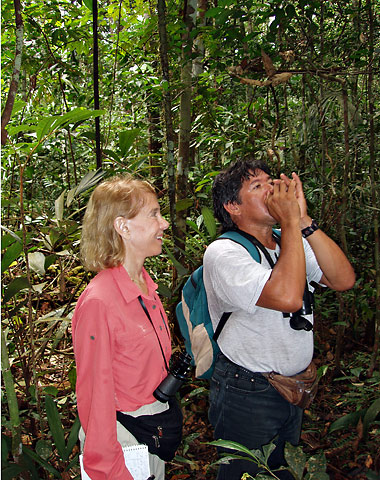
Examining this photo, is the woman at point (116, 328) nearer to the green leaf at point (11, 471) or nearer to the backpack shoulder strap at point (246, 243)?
the backpack shoulder strap at point (246, 243)

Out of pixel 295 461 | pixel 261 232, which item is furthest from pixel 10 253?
pixel 295 461

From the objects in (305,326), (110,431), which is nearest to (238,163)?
(305,326)

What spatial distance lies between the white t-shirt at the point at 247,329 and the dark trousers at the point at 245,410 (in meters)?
0.05

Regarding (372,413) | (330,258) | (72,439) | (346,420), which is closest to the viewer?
(330,258)

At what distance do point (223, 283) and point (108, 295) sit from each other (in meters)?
0.42

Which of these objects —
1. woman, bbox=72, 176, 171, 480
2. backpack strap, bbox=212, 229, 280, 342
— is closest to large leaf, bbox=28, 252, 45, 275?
woman, bbox=72, 176, 171, 480

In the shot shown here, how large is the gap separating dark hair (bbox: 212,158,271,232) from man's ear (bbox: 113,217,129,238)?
0.49 metres

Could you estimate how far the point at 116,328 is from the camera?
151cm

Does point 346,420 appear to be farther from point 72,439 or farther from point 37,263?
point 37,263

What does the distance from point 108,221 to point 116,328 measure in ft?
1.35

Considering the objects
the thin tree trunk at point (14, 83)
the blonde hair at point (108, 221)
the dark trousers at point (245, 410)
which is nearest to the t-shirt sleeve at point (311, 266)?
the dark trousers at point (245, 410)

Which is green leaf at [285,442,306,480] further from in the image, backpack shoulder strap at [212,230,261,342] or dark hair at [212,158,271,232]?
dark hair at [212,158,271,232]

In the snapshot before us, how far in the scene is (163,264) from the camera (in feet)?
12.9

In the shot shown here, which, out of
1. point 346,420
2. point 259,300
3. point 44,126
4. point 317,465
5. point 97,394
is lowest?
point 346,420
